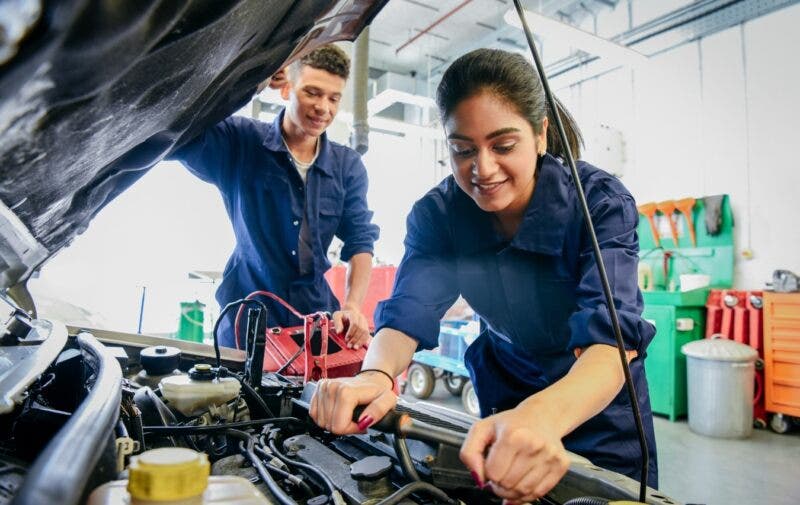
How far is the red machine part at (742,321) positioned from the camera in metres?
3.73

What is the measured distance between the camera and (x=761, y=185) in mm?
4082

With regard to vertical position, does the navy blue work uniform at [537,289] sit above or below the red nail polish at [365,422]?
above

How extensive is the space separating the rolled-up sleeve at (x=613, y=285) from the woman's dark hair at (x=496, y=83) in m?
0.25

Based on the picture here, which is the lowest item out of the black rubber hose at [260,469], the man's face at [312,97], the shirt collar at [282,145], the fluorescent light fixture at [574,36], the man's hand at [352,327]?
the black rubber hose at [260,469]

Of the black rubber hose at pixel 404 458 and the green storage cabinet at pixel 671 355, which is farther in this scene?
the green storage cabinet at pixel 671 355

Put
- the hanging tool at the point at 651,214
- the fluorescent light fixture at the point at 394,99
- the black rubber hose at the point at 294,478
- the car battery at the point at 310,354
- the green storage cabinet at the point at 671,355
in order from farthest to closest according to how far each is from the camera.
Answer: the fluorescent light fixture at the point at 394,99, the hanging tool at the point at 651,214, the green storage cabinet at the point at 671,355, the car battery at the point at 310,354, the black rubber hose at the point at 294,478

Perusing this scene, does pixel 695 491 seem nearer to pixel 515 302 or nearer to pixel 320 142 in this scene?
pixel 515 302

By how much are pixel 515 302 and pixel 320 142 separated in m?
1.18

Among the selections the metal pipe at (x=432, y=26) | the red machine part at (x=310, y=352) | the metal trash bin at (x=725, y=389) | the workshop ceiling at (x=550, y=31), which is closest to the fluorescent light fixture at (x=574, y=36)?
the workshop ceiling at (x=550, y=31)

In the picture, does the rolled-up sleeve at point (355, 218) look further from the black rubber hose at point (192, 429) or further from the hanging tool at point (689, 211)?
the hanging tool at point (689, 211)

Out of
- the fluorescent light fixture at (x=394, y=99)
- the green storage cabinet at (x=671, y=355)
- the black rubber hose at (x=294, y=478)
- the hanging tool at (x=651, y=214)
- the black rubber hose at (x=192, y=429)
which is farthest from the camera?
the fluorescent light fixture at (x=394, y=99)

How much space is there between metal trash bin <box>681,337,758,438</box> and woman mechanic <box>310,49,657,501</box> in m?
2.94

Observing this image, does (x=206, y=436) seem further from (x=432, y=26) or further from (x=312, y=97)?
(x=432, y=26)

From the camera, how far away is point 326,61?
5.64 ft
